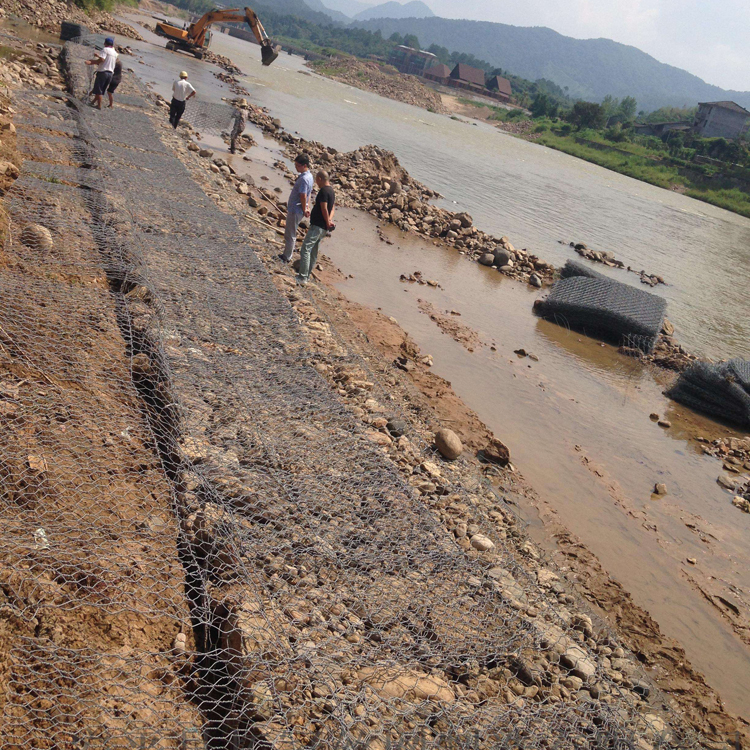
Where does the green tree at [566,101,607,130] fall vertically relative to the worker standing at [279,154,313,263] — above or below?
above

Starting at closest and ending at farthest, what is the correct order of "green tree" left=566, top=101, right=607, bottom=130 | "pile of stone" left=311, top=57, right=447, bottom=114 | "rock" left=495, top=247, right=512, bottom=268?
1. "rock" left=495, top=247, right=512, bottom=268
2. "green tree" left=566, top=101, right=607, bottom=130
3. "pile of stone" left=311, top=57, right=447, bottom=114

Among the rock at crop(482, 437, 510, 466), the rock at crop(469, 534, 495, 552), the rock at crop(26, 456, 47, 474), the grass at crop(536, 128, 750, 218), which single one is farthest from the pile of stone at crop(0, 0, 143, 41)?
the grass at crop(536, 128, 750, 218)

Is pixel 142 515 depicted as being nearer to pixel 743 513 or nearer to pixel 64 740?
pixel 64 740

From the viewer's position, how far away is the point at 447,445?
18.7 ft

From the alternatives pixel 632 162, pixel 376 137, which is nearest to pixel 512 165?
pixel 376 137

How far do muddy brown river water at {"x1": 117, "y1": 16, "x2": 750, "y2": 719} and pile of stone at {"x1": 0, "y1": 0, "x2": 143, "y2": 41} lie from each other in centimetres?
441

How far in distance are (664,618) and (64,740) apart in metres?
4.77

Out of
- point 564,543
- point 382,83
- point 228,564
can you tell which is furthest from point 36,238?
point 382,83

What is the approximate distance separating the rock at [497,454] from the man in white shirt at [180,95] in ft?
33.4

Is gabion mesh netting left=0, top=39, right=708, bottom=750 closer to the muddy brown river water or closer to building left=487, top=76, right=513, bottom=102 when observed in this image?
the muddy brown river water

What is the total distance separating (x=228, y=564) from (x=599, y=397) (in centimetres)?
745

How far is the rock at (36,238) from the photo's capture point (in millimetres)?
5258

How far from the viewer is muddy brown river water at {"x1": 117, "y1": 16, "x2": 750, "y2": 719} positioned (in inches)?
222

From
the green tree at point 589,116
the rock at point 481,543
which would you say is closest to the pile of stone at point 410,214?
the rock at point 481,543
